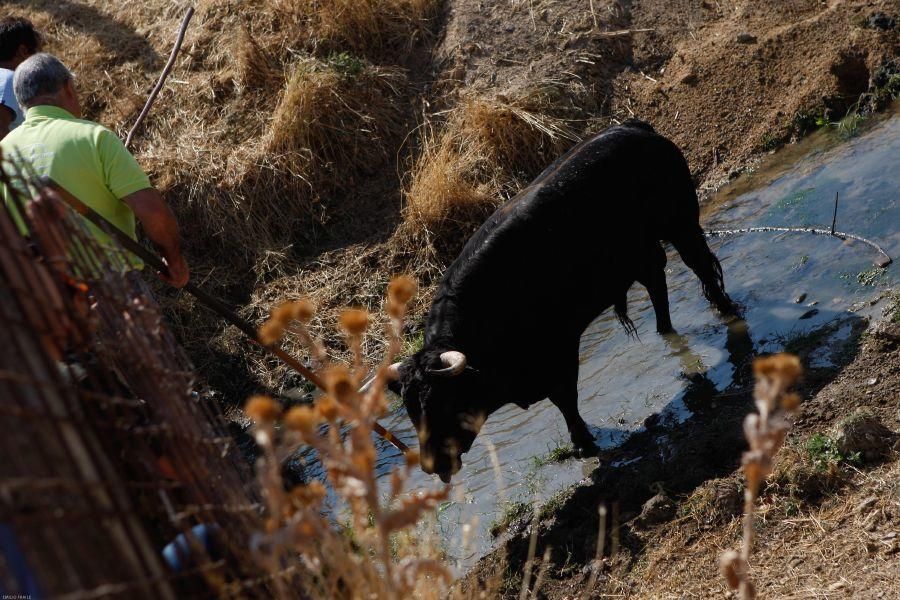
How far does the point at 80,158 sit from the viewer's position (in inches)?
187

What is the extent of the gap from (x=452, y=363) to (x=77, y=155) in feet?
7.75

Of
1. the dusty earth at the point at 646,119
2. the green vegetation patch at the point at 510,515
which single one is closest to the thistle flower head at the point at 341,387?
the dusty earth at the point at 646,119

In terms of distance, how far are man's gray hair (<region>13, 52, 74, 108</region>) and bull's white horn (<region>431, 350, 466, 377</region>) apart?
2589 mm

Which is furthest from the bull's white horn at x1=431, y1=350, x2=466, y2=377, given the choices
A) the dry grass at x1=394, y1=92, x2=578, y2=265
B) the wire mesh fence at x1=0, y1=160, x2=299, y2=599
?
the dry grass at x1=394, y1=92, x2=578, y2=265

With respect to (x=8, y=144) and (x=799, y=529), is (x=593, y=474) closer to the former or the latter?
(x=799, y=529)

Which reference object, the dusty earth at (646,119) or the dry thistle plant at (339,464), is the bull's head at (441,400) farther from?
the dry thistle plant at (339,464)

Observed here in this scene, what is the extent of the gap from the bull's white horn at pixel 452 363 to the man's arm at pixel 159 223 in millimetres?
1601

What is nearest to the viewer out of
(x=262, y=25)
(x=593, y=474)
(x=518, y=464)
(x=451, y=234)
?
(x=593, y=474)

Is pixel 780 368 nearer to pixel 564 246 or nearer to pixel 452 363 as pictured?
pixel 452 363

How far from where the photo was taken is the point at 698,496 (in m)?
4.84

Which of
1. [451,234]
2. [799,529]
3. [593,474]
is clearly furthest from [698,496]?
[451,234]

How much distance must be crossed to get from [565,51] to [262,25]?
3.79 metres

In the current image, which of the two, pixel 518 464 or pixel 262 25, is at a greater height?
pixel 262 25

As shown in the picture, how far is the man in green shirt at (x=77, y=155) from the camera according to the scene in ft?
15.5
